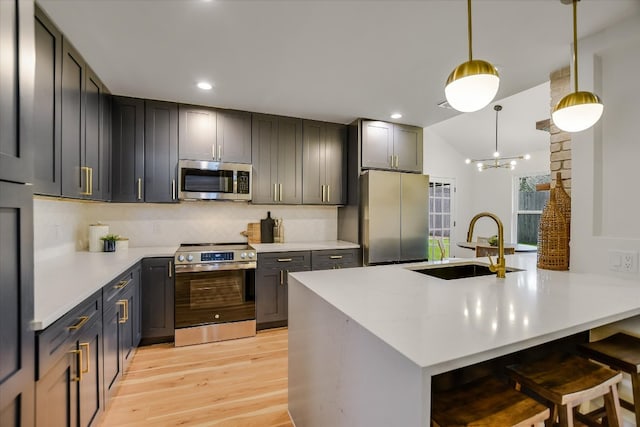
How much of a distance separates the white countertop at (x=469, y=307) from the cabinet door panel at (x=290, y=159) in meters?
1.92

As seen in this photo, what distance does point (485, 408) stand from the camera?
1.05 m

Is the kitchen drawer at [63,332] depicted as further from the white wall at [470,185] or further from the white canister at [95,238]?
the white wall at [470,185]

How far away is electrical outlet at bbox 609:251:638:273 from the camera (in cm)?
171

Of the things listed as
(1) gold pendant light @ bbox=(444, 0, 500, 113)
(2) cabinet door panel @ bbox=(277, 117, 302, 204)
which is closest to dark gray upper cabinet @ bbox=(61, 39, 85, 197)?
(2) cabinet door panel @ bbox=(277, 117, 302, 204)

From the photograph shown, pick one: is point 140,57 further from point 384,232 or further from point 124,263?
point 384,232

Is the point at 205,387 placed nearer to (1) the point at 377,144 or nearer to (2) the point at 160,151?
(2) the point at 160,151

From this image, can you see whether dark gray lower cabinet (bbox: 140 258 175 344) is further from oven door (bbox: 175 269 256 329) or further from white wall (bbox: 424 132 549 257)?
white wall (bbox: 424 132 549 257)

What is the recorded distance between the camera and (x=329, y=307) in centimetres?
128

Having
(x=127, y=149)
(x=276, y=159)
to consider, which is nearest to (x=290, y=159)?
(x=276, y=159)

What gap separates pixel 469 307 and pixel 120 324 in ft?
7.29

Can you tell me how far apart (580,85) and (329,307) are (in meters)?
2.14

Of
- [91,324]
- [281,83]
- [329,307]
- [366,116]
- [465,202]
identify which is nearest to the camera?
[329,307]

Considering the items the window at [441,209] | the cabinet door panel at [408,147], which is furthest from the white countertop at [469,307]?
the window at [441,209]

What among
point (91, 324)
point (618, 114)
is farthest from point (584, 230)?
point (91, 324)
